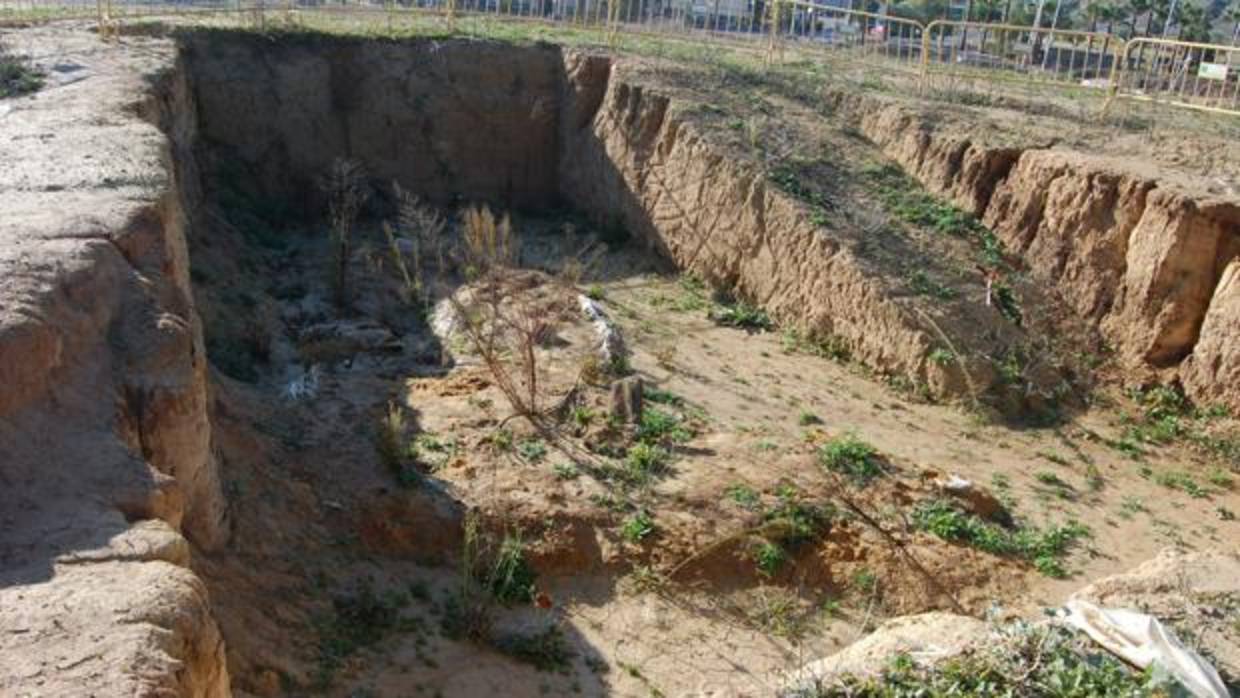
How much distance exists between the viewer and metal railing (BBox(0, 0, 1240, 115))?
1748cm

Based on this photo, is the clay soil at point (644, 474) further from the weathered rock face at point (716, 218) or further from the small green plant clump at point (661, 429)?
the weathered rock face at point (716, 218)

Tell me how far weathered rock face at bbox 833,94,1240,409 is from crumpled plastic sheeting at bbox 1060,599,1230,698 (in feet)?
23.1

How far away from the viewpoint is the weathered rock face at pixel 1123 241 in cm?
1201

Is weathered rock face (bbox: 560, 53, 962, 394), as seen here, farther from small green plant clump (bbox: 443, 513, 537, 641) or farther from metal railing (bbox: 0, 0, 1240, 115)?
small green plant clump (bbox: 443, 513, 537, 641)

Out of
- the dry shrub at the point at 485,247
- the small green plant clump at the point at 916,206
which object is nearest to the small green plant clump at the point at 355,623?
the dry shrub at the point at 485,247

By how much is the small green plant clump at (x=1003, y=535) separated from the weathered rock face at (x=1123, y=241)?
3484 millimetres

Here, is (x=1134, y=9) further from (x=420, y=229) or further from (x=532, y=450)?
(x=532, y=450)

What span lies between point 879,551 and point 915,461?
1823mm

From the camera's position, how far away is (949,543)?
942cm

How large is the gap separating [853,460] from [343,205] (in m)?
8.51

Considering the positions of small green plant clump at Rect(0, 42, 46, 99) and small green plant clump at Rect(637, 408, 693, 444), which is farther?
small green plant clump at Rect(0, 42, 46, 99)

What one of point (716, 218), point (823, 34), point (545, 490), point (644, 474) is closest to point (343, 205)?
point (716, 218)

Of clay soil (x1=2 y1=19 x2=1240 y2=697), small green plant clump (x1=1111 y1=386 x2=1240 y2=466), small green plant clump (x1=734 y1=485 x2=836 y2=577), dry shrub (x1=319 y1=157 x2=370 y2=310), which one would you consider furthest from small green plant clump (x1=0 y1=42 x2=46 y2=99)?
small green plant clump (x1=1111 y1=386 x2=1240 y2=466)

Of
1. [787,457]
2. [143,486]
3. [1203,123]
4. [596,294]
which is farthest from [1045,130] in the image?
[143,486]
